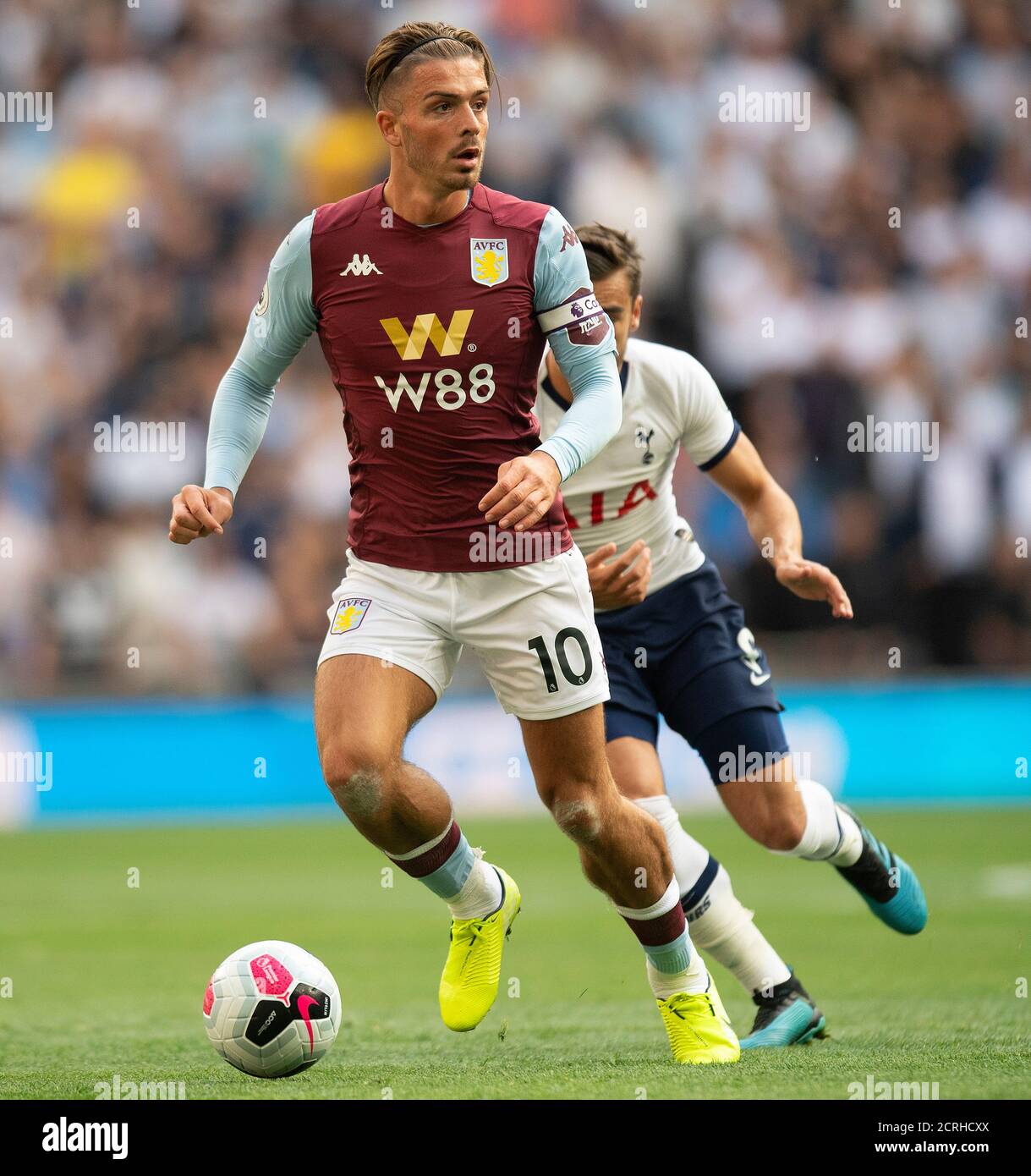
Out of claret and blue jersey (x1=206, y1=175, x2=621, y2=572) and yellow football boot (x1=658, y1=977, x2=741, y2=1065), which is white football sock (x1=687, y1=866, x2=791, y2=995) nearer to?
yellow football boot (x1=658, y1=977, x2=741, y2=1065)

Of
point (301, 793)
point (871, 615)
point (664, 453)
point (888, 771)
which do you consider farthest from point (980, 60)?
point (664, 453)

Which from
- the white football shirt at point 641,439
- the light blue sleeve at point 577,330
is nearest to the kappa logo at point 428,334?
the light blue sleeve at point 577,330

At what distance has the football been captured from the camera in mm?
5152

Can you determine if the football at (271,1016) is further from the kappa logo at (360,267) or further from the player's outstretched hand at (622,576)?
the kappa logo at (360,267)

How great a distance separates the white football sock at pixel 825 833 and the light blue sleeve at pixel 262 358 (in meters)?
2.25

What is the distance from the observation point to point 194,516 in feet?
16.3

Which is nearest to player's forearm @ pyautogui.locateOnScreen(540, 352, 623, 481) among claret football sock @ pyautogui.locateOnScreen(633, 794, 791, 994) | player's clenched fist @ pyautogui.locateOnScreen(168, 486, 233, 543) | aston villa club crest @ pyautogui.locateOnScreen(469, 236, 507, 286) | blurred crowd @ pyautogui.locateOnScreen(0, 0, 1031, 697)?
aston villa club crest @ pyautogui.locateOnScreen(469, 236, 507, 286)

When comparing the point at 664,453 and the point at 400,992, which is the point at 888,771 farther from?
the point at 664,453

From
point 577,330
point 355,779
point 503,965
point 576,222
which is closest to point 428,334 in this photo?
point 577,330

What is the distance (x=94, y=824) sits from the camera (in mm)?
13656

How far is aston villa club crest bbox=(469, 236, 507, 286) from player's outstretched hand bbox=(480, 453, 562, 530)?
0.65 metres

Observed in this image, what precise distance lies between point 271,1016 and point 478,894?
839 mm

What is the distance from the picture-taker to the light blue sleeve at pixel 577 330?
5.16 meters
